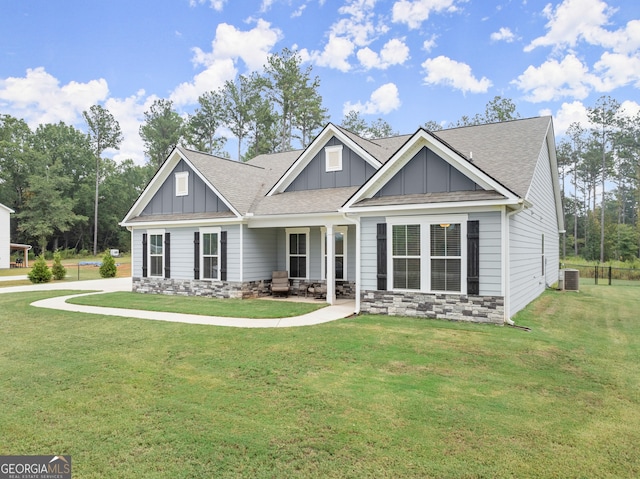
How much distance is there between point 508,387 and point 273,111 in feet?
113

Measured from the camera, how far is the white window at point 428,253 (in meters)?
9.50

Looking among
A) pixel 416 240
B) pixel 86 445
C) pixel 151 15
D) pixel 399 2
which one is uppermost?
pixel 399 2

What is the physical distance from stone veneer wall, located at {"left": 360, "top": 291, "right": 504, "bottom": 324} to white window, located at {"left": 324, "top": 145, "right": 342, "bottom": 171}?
5075 mm

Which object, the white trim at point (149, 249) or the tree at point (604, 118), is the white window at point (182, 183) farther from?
the tree at point (604, 118)

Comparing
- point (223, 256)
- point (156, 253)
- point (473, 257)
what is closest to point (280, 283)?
point (223, 256)

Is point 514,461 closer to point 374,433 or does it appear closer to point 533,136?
point 374,433

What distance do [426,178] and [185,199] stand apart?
915 centimetres

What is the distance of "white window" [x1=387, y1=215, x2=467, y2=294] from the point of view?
374 inches

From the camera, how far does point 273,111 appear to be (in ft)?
119

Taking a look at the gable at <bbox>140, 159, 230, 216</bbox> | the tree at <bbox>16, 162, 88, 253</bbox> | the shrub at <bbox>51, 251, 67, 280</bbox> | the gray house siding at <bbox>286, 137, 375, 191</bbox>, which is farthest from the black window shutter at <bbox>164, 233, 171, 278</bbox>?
the tree at <bbox>16, 162, 88, 253</bbox>

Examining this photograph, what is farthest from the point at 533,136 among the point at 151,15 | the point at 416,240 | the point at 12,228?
the point at 12,228

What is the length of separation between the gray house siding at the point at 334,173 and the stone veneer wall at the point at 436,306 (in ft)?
14.8

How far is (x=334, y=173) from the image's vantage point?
1398 cm

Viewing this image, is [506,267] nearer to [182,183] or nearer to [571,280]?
[571,280]
